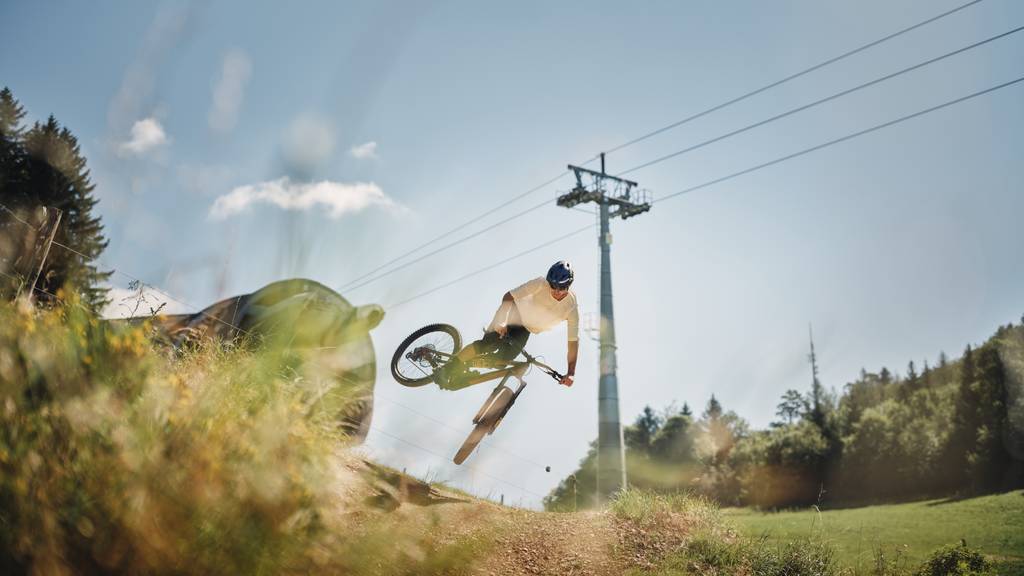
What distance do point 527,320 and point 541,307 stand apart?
32 cm

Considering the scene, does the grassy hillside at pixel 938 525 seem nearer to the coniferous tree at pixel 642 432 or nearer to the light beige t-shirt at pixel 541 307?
the light beige t-shirt at pixel 541 307

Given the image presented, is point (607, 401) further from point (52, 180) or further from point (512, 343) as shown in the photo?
point (52, 180)

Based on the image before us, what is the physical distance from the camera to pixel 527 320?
30.3 ft

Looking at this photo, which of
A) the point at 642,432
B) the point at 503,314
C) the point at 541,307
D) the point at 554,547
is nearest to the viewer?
the point at 554,547

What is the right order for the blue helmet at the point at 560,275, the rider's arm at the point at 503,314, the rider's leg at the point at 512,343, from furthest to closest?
the rider's leg at the point at 512,343, the rider's arm at the point at 503,314, the blue helmet at the point at 560,275

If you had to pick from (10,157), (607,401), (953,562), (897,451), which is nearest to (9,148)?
(10,157)

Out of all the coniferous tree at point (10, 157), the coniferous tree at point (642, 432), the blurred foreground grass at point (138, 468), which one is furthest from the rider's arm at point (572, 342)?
the coniferous tree at point (642, 432)

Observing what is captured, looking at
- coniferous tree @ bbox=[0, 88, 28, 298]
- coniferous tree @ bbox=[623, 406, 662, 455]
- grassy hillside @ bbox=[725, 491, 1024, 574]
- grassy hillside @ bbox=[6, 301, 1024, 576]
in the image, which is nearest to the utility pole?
grassy hillside @ bbox=[725, 491, 1024, 574]

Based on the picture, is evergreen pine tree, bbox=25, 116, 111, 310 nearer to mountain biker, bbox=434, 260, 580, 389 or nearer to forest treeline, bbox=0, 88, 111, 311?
forest treeline, bbox=0, 88, 111, 311

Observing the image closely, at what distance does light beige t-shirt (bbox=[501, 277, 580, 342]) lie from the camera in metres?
9.02

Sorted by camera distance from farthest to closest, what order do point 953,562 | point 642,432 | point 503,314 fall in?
1. point 642,432
2. point 503,314
3. point 953,562

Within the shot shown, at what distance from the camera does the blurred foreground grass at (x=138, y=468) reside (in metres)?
3.61

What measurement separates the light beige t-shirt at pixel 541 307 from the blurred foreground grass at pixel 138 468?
4554mm

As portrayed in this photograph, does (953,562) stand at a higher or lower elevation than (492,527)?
lower
